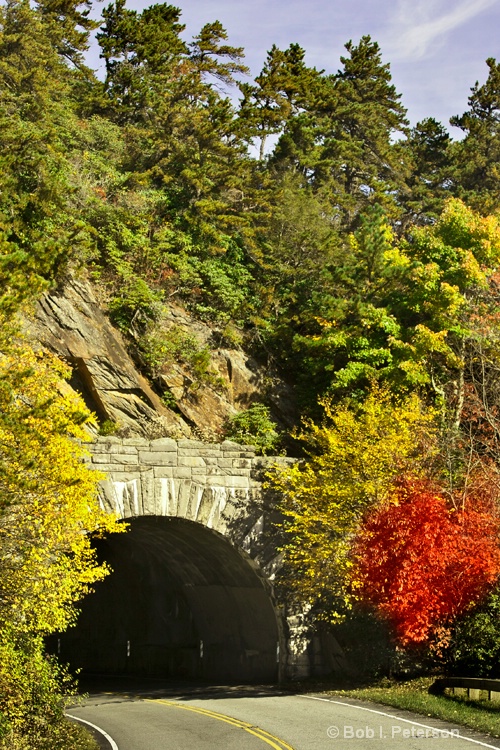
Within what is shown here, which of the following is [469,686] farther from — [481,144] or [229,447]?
[481,144]

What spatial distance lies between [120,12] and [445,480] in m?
41.2

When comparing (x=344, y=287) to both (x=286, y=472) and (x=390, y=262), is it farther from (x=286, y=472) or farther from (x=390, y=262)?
(x=286, y=472)

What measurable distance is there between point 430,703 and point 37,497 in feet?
36.8

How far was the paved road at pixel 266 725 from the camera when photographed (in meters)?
18.2

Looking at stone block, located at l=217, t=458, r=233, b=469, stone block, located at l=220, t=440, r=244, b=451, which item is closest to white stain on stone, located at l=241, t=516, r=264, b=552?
stone block, located at l=217, t=458, r=233, b=469

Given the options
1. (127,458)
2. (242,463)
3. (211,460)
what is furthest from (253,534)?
(127,458)

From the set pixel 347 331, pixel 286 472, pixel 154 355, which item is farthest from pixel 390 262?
pixel 286 472

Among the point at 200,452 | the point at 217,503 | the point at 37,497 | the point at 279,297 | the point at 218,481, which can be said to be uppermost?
the point at 279,297

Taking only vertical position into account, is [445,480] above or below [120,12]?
below

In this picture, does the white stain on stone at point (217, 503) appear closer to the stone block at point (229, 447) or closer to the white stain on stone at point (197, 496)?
the white stain on stone at point (197, 496)

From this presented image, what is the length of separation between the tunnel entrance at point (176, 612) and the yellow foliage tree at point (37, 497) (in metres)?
7.19

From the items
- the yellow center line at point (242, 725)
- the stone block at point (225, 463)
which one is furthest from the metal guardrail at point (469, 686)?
the stone block at point (225, 463)

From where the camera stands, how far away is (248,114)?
2159 inches

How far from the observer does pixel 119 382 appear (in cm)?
3516
